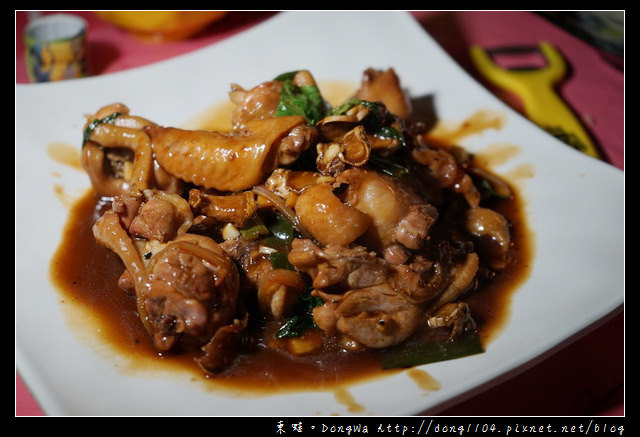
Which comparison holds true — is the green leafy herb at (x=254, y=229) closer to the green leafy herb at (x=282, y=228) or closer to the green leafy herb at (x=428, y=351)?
the green leafy herb at (x=282, y=228)

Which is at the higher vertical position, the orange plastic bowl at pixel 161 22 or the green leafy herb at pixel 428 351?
the orange plastic bowl at pixel 161 22

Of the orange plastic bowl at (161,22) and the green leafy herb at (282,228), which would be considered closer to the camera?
the green leafy herb at (282,228)

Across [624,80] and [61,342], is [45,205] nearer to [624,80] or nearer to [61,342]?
[61,342]

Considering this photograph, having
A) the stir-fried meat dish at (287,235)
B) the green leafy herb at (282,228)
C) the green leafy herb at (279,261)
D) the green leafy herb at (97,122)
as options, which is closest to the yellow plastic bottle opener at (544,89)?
the stir-fried meat dish at (287,235)

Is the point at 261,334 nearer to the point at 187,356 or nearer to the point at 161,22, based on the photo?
the point at 187,356

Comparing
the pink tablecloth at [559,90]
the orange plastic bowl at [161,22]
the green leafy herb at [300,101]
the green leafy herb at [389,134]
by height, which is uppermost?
the orange plastic bowl at [161,22]

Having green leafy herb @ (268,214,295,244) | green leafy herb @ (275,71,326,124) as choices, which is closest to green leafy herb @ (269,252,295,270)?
green leafy herb @ (268,214,295,244)

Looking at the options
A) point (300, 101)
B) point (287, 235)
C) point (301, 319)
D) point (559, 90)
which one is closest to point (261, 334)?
point (301, 319)
